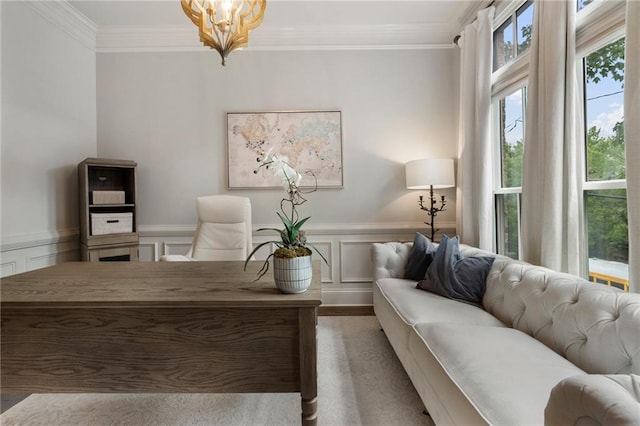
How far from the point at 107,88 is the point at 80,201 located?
128cm

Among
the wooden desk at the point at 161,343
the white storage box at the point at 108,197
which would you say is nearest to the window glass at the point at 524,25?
the wooden desk at the point at 161,343

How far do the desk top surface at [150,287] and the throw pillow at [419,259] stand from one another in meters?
1.01

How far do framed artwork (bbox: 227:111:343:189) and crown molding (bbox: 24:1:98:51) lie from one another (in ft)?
5.17

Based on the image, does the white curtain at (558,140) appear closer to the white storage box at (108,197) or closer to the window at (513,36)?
the window at (513,36)

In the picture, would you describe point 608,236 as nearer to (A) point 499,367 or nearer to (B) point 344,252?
(A) point 499,367

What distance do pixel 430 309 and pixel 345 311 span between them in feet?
5.05

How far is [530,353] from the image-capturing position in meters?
1.22

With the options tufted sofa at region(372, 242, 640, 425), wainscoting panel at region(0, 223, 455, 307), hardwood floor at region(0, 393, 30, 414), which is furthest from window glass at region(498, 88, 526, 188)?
hardwood floor at region(0, 393, 30, 414)

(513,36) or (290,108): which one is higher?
(513,36)

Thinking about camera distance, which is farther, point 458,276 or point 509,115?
point 509,115

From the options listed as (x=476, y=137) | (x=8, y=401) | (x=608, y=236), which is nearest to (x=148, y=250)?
(x=8, y=401)

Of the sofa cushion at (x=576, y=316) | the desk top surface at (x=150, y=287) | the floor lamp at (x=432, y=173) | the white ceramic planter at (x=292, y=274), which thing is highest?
the floor lamp at (x=432, y=173)

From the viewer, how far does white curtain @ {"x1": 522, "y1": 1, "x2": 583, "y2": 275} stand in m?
1.71

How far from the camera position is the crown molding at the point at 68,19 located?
8.61ft
